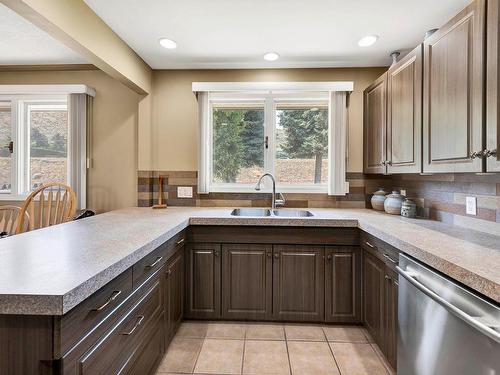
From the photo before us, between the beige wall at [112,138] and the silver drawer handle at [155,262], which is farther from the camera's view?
the beige wall at [112,138]

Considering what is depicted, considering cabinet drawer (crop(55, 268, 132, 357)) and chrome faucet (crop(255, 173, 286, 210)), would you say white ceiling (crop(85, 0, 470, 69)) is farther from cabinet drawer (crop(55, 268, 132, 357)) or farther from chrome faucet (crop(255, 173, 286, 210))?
cabinet drawer (crop(55, 268, 132, 357))

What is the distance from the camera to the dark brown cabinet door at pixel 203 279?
7.88 feet

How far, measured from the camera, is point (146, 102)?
120 inches

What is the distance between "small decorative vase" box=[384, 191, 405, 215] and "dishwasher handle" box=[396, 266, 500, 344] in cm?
105

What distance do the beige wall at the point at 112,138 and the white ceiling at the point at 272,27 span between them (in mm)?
639

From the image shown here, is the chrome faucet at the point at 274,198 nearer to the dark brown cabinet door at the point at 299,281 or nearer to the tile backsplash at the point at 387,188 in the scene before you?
the tile backsplash at the point at 387,188

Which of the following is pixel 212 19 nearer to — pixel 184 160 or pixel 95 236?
pixel 184 160

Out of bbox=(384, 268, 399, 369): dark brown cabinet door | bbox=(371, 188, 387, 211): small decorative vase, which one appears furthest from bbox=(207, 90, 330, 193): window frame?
bbox=(384, 268, 399, 369): dark brown cabinet door

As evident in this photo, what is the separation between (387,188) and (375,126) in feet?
2.32

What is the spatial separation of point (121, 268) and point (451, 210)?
2.20 m

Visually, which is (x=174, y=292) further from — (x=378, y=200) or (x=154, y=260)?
(x=378, y=200)

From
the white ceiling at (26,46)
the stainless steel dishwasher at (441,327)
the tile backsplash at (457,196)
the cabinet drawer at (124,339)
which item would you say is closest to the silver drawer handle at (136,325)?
the cabinet drawer at (124,339)

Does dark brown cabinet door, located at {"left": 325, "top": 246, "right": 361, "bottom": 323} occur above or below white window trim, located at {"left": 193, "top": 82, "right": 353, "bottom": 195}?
below

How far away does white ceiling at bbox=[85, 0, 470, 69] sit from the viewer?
1.96 m
